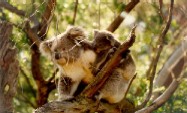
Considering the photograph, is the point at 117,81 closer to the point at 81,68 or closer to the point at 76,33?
the point at 81,68

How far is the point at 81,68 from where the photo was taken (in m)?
5.48

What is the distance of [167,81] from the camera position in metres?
8.73

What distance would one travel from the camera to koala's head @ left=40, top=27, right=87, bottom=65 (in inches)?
211

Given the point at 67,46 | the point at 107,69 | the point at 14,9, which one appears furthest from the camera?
the point at 14,9

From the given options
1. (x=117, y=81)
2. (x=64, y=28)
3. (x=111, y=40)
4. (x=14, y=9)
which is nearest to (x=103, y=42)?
(x=111, y=40)

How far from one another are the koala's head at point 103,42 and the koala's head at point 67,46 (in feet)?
0.56

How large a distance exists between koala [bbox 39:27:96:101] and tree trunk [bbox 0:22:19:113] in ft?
1.54

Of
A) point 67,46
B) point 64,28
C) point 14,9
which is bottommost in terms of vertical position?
point 64,28

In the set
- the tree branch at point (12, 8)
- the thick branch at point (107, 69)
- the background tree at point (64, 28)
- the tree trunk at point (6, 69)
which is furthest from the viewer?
the tree branch at point (12, 8)

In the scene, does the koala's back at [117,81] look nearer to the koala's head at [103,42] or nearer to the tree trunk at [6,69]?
the koala's head at [103,42]

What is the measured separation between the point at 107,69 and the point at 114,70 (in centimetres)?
73

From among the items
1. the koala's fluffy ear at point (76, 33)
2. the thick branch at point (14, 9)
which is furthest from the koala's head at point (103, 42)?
the thick branch at point (14, 9)

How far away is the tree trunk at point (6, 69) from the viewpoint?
5090 mm

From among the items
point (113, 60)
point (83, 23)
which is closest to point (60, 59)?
point (113, 60)
